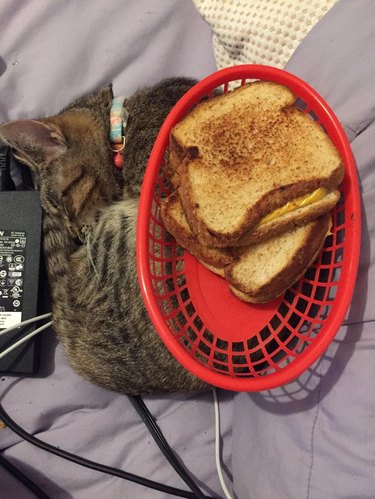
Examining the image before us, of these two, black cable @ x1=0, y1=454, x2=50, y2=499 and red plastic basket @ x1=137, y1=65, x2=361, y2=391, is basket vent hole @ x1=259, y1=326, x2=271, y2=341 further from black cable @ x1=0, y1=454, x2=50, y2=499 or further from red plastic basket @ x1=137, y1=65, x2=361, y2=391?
black cable @ x1=0, y1=454, x2=50, y2=499

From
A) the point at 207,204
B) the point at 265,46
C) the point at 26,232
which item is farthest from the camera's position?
the point at 26,232

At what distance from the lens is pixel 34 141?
1.19 meters

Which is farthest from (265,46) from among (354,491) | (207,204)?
(354,491)

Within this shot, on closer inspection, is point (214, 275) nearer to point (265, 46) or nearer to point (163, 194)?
point (163, 194)

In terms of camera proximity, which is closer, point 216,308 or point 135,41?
point 216,308

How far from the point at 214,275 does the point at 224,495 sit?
646mm

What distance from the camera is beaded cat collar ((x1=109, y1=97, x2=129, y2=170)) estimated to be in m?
1.29

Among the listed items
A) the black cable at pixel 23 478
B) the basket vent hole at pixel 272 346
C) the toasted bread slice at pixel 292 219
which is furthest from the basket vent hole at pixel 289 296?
the black cable at pixel 23 478

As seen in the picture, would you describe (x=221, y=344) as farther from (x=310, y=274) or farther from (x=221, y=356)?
(x=310, y=274)

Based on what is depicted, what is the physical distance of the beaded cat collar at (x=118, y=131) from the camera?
50.8 inches

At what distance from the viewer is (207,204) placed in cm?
98

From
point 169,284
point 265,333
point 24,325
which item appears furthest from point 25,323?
point 265,333

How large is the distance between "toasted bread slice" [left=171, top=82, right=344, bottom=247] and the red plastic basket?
47 millimetres

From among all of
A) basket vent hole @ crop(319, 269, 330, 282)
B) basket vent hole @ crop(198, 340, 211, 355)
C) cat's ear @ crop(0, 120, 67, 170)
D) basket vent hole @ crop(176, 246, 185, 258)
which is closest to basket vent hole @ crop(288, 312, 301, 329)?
basket vent hole @ crop(319, 269, 330, 282)
